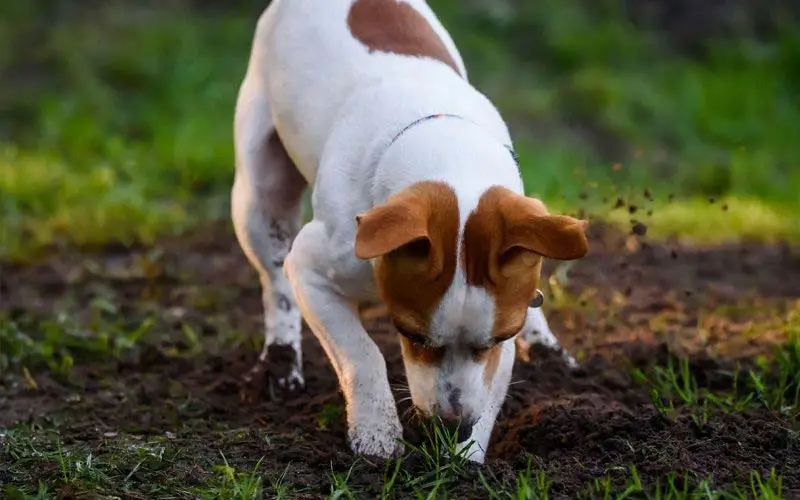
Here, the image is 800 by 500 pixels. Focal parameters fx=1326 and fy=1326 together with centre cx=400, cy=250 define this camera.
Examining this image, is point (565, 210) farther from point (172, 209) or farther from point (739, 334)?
point (172, 209)

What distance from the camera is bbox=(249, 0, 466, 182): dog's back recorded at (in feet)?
16.7

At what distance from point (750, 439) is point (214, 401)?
225 cm

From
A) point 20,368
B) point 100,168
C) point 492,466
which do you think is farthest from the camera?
point 100,168

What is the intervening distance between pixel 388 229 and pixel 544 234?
1.55ft

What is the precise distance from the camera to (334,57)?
208 inches

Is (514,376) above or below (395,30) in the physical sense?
below

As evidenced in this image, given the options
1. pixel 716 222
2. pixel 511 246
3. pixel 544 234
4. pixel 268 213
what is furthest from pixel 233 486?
pixel 716 222

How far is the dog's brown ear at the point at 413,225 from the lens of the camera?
377 centimetres

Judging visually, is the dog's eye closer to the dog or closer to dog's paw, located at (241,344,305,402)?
the dog

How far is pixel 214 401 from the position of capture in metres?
5.57

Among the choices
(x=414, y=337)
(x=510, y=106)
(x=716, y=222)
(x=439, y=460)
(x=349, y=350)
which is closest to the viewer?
(x=414, y=337)

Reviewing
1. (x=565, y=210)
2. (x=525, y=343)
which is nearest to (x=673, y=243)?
(x=565, y=210)

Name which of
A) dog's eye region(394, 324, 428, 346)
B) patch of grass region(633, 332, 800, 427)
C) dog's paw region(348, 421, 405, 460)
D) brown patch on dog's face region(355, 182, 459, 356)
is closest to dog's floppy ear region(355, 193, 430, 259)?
brown patch on dog's face region(355, 182, 459, 356)

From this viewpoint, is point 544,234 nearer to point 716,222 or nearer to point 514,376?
point 514,376
